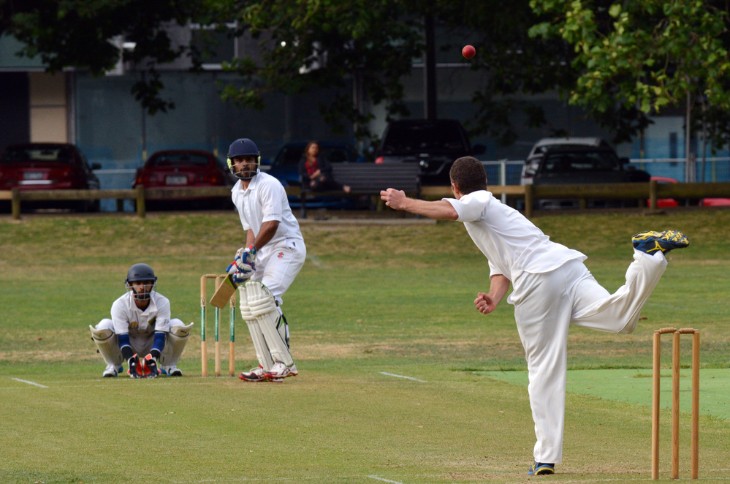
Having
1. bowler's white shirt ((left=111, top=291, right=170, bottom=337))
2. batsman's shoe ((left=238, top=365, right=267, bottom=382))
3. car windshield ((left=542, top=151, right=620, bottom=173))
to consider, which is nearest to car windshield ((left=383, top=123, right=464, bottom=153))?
car windshield ((left=542, top=151, right=620, bottom=173))

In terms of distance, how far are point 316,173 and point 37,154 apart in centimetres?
786

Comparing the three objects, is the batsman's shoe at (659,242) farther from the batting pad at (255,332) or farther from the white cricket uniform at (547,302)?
the batting pad at (255,332)

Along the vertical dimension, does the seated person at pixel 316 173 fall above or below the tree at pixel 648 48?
below

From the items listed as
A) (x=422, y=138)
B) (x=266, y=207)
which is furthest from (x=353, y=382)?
(x=422, y=138)

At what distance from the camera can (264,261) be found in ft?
41.9

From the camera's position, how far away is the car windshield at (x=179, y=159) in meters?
34.4

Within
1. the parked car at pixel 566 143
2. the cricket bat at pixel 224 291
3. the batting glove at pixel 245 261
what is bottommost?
the cricket bat at pixel 224 291

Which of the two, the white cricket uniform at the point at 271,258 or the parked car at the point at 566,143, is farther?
the parked car at the point at 566,143

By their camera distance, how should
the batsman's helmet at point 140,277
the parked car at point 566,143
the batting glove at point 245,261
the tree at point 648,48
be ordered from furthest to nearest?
the parked car at point 566,143, the tree at point 648,48, the batsman's helmet at point 140,277, the batting glove at point 245,261

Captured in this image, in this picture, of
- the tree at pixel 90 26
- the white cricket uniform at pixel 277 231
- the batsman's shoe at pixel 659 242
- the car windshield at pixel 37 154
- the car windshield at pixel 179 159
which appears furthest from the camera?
the car windshield at pixel 179 159

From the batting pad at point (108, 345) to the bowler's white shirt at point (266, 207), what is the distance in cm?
162

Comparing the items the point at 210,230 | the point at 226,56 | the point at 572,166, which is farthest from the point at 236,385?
the point at 226,56

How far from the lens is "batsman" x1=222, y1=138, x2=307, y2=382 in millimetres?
12469

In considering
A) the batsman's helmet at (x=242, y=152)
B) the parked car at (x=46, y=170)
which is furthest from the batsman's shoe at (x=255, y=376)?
the parked car at (x=46, y=170)
